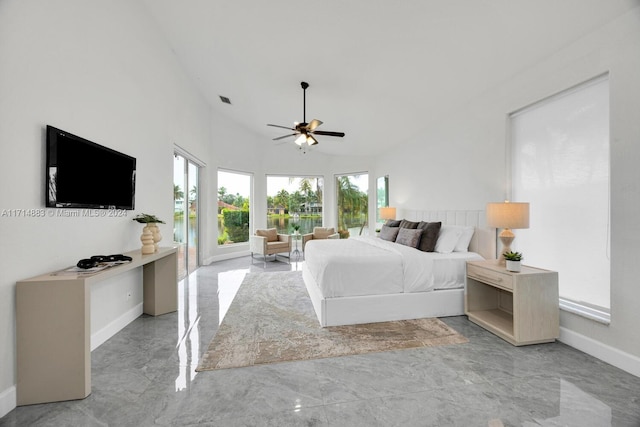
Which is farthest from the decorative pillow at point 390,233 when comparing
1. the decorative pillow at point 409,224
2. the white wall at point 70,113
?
the white wall at point 70,113

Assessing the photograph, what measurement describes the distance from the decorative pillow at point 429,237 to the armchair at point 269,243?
3351 mm

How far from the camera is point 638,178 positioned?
1921 mm

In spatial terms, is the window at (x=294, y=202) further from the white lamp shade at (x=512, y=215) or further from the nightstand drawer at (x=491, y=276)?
the white lamp shade at (x=512, y=215)

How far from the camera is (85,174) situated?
7.07 ft

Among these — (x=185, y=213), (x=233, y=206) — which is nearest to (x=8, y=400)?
(x=185, y=213)

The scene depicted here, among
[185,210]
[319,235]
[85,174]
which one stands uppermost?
[85,174]

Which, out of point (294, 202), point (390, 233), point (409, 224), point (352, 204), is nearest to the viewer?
point (409, 224)

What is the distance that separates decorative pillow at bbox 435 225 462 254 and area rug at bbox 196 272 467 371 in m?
0.98

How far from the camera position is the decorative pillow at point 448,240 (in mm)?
3436

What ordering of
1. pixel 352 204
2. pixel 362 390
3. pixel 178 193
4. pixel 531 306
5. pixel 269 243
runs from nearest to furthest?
pixel 362 390
pixel 531 306
pixel 178 193
pixel 269 243
pixel 352 204

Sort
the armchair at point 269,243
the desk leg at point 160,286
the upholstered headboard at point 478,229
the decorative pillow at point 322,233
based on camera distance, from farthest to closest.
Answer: the decorative pillow at point 322,233 → the armchair at point 269,243 → the upholstered headboard at point 478,229 → the desk leg at point 160,286

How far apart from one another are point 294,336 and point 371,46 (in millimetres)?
3167

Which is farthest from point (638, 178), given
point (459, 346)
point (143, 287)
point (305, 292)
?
point (143, 287)

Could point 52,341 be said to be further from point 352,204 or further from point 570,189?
point 352,204
